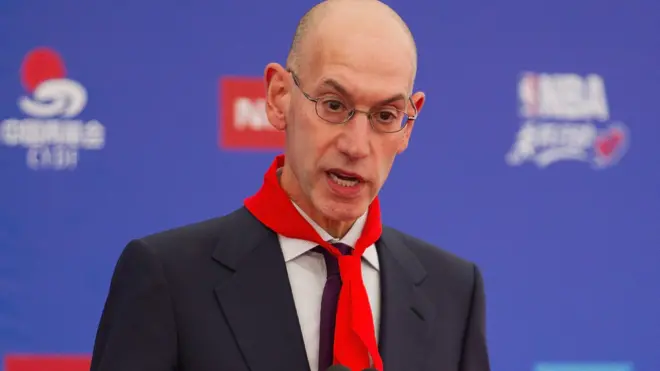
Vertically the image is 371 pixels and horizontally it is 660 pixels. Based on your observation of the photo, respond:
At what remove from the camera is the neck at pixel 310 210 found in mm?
1741

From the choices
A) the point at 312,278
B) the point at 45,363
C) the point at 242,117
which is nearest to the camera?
the point at 312,278

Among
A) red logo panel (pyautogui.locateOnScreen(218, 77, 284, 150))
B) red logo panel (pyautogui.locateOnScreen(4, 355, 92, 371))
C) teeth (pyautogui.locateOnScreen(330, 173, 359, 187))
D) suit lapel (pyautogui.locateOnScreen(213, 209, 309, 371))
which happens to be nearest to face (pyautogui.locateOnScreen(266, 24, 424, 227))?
teeth (pyautogui.locateOnScreen(330, 173, 359, 187))

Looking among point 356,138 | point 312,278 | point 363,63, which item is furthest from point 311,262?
point 363,63

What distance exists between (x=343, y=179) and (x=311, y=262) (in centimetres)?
18

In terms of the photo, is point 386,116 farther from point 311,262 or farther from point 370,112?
point 311,262

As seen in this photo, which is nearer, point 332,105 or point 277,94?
point 332,105

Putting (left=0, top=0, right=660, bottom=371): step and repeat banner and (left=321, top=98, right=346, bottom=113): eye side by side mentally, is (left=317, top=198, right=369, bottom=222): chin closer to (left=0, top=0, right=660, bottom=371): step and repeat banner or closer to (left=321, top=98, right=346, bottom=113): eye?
(left=321, top=98, right=346, bottom=113): eye

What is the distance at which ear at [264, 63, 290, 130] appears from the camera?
174 centimetres

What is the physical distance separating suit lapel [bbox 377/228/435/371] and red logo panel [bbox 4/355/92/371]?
4.81 ft

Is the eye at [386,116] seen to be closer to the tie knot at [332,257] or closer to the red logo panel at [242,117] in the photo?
the tie knot at [332,257]

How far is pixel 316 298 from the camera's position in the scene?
1702mm

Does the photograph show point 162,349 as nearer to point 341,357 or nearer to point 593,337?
point 341,357

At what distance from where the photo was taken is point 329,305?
1.68 meters

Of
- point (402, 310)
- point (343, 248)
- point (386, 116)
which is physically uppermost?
point (386, 116)
